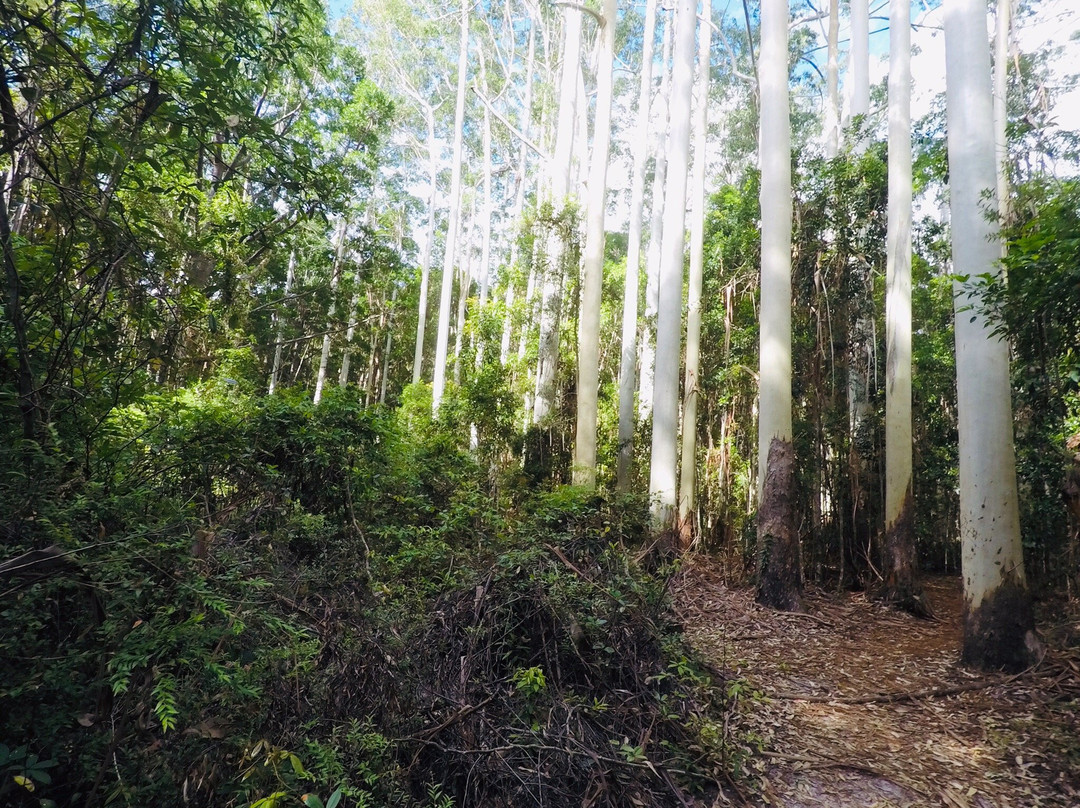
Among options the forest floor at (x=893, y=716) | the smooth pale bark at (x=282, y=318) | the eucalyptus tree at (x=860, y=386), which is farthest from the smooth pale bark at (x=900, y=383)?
the smooth pale bark at (x=282, y=318)

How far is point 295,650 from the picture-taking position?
2863mm

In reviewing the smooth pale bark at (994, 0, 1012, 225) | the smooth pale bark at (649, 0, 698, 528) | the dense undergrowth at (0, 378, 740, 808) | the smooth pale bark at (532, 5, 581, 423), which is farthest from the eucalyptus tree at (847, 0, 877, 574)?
the dense undergrowth at (0, 378, 740, 808)

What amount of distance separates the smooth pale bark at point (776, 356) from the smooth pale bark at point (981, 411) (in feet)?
7.56

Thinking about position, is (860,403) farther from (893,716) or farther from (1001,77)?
(1001,77)

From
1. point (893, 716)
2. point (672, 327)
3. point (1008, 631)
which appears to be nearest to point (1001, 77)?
point (672, 327)

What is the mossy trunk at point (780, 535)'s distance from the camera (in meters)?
7.41

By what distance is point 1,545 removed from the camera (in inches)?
87.4

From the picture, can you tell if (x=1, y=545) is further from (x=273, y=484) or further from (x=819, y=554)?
(x=819, y=554)

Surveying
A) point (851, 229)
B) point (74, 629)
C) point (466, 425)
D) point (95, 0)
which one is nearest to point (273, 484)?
point (74, 629)

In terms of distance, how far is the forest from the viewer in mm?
2482

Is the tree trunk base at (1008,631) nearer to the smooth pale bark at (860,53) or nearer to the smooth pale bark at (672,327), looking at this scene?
the smooth pale bark at (672,327)

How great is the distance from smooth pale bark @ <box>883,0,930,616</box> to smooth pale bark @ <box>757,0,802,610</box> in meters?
1.43

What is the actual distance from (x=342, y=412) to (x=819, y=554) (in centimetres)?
751

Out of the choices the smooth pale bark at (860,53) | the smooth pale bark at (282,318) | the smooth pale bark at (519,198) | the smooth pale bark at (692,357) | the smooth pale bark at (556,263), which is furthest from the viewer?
→ the smooth pale bark at (519,198)
